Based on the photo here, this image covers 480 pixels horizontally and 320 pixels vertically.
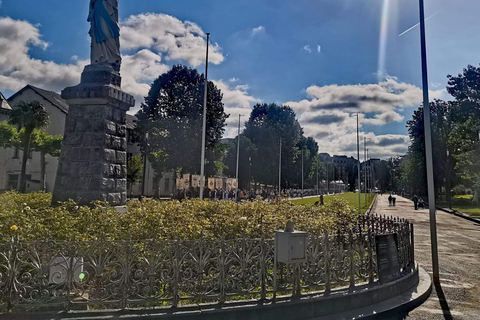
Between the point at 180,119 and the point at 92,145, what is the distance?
29.6 meters

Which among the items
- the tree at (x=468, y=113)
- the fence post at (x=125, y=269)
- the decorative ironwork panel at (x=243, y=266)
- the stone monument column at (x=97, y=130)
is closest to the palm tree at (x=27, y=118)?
the stone monument column at (x=97, y=130)

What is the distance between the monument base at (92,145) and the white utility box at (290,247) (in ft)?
21.3

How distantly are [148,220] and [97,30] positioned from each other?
24.4ft

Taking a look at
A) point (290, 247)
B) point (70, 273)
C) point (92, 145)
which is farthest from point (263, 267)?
point (92, 145)

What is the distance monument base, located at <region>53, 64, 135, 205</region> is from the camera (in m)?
9.95

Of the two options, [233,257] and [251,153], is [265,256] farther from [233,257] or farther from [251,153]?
[251,153]

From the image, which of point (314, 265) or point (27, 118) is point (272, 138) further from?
point (314, 265)

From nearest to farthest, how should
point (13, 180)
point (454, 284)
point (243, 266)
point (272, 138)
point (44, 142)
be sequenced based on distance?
point (243, 266) < point (454, 284) < point (44, 142) < point (13, 180) < point (272, 138)

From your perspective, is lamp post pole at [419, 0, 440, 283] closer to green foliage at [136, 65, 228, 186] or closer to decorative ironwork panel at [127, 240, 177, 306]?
decorative ironwork panel at [127, 240, 177, 306]

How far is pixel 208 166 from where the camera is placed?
40750mm

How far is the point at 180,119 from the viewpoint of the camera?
39281mm

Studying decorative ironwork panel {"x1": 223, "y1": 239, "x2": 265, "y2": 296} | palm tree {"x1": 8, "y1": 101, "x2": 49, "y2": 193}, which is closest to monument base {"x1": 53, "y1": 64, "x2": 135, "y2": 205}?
decorative ironwork panel {"x1": 223, "y1": 239, "x2": 265, "y2": 296}

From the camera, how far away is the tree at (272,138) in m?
61.3

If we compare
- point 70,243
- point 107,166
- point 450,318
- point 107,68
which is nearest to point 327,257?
point 450,318
